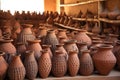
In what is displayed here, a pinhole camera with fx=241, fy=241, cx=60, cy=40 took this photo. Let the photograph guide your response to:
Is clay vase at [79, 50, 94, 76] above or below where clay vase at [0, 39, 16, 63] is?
below

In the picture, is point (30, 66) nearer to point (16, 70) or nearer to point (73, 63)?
point (16, 70)

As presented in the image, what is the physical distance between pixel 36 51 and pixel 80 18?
12.4 ft

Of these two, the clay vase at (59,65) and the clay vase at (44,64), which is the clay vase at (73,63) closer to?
the clay vase at (59,65)

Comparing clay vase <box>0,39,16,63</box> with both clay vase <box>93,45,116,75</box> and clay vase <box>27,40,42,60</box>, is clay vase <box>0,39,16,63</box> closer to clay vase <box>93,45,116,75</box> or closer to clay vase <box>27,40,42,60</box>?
clay vase <box>27,40,42,60</box>

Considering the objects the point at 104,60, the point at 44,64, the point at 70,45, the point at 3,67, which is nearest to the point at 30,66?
the point at 44,64

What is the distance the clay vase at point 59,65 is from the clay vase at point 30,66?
0.17 metres

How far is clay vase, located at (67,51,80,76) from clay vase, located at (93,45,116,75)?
0.19 metres

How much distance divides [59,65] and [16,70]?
1.30ft

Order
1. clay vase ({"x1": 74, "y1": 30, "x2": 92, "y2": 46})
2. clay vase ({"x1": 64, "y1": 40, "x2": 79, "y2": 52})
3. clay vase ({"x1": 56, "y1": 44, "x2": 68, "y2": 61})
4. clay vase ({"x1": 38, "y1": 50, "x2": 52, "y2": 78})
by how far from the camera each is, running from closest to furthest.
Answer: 1. clay vase ({"x1": 38, "y1": 50, "x2": 52, "y2": 78})
2. clay vase ({"x1": 56, "y1": 44, "x2": 68, "y2": 61})
3. clay vase ({"x1": 64, "y1": 40, "x2": 79, "y2": 52})
4. clay vase ({"x1": 74, "y1": 30, "x2": 92, "y2": 46})

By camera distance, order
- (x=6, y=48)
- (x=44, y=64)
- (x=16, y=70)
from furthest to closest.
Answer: (x=6, y=48) < (x=44, y=64) < (x=16, y=70)

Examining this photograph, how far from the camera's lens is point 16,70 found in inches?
81.0

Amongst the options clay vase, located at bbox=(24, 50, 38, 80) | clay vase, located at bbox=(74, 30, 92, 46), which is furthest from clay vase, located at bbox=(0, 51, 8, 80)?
clay vase, located at bbox=(74, 30, 92, 46)

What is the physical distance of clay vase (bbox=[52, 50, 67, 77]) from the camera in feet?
7.24

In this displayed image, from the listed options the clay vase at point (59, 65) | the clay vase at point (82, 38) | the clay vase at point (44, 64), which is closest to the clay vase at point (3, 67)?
the clay vase at point (44, 64)
